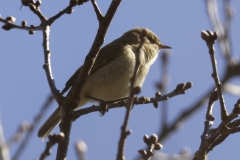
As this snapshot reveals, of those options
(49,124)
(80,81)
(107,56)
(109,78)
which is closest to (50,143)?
(80,81)

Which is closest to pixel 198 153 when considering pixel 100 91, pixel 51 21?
pixel 51 21

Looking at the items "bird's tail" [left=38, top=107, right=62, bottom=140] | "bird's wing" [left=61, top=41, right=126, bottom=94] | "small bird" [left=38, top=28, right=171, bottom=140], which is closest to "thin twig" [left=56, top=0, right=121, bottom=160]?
"small bird" [left=38, top=28, right=171, bottom=140]

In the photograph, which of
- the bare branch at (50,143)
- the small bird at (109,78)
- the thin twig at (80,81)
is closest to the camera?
the bare branch at (50,143)

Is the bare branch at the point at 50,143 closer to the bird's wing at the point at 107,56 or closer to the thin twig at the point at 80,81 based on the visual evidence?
the thin twig at the point at 80,81

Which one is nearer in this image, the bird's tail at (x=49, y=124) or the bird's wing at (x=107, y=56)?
the bird's tail at (x=49, y=124)

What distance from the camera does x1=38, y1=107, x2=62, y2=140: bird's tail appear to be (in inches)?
214

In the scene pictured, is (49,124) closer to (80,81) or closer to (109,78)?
(109,78)

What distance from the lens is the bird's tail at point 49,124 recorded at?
5445 mm

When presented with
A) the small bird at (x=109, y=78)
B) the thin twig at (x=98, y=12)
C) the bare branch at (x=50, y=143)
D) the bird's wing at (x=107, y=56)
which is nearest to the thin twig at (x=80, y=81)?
the thin twig at (x=98, y=12)

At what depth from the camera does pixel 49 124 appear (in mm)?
5496

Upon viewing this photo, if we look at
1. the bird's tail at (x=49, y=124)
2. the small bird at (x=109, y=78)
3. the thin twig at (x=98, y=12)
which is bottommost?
the bird's tail at (x=49, y=124)

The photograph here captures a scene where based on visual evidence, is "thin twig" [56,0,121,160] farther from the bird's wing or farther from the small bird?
the bird's wing

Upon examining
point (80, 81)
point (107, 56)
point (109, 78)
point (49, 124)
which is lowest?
point (49, 124)

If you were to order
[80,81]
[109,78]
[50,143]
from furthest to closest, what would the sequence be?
1. [109,78]
2. [80,81]
3. [50,143]
